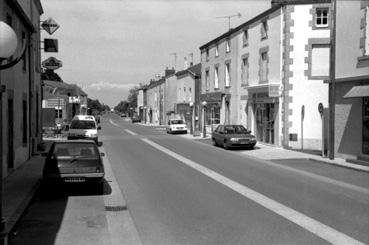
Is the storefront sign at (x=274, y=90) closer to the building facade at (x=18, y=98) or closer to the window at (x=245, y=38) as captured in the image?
the window at (x=245, y=38)

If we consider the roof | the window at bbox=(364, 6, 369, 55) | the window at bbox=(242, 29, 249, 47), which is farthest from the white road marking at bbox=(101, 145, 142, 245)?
the window at bbox=(242, 29, 249, 47)

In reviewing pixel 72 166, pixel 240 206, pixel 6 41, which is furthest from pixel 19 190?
pixel 6 41

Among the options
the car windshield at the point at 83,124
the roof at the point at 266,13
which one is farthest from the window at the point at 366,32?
the car windshield at the point at 83,124

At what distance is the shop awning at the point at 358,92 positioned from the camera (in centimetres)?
1892

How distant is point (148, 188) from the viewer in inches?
523

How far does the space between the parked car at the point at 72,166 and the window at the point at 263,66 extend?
19.7 m

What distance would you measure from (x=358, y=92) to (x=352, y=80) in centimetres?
119

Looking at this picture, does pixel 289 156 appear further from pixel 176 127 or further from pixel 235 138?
pixel 176 127

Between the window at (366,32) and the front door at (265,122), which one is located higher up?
the window at (366,32)

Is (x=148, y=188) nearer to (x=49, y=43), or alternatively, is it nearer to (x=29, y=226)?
(x=29, y=226)

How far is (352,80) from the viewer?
20484 millimetres

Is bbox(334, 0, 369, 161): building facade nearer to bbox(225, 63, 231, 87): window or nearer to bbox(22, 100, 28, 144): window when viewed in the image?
bbox(22, 100, 28, 144): window

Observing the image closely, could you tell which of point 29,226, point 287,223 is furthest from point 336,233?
point 29,226

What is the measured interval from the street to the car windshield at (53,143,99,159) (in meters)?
0.95
